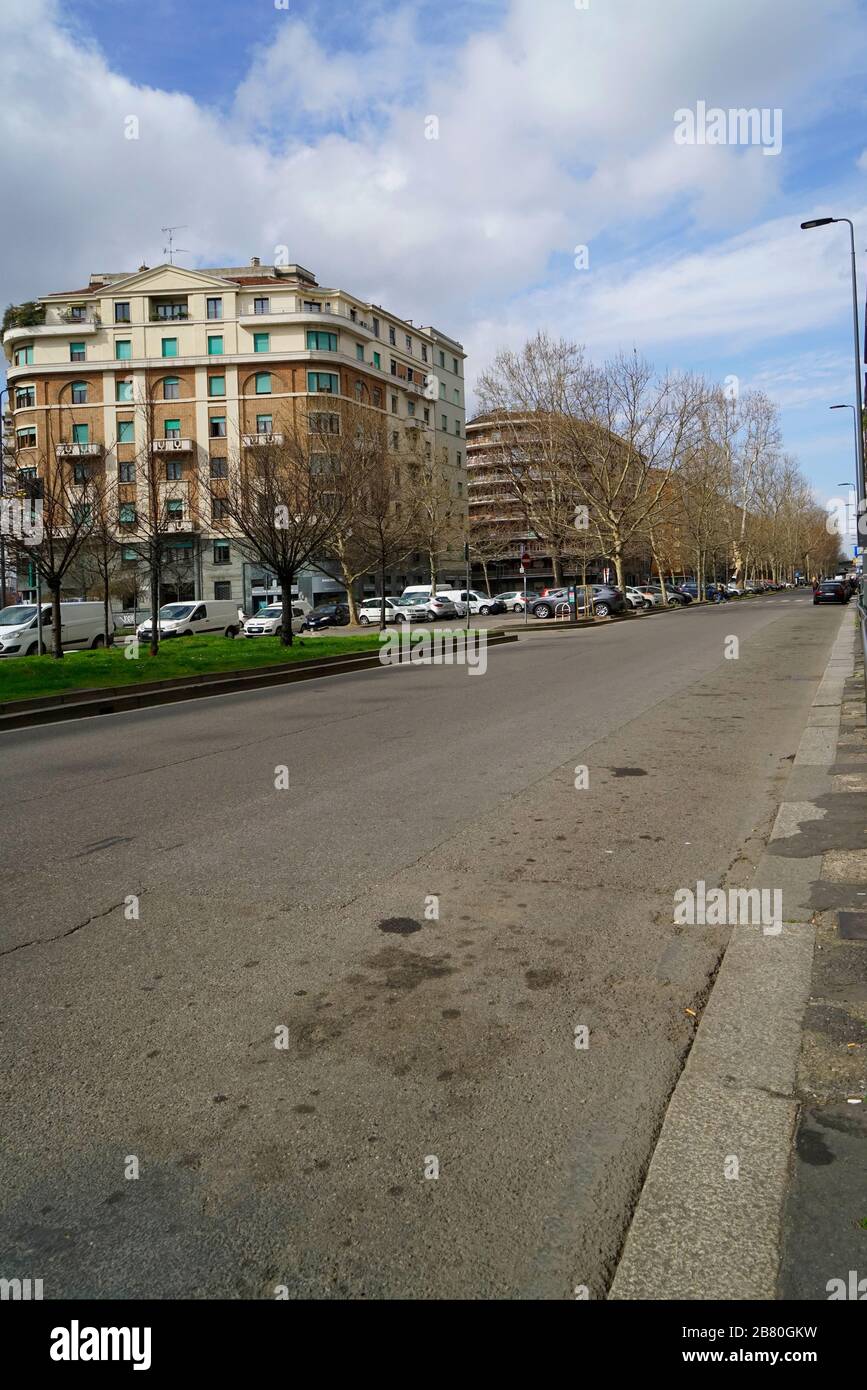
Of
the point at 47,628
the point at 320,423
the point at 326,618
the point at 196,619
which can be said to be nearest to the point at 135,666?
the point at 47,628

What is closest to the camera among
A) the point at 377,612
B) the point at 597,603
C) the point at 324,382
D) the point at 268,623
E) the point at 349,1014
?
the point at 349,1014

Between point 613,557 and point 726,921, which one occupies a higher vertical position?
point 613,557

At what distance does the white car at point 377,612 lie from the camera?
48.7 m

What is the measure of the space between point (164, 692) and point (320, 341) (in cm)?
5606

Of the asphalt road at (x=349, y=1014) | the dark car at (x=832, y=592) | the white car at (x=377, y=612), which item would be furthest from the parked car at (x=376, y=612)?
the asphalt road at (x=349, y=1014)

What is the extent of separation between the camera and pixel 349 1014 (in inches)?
145

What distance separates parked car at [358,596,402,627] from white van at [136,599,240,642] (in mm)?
9330

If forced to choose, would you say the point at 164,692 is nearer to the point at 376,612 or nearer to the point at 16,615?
the point at 16,615

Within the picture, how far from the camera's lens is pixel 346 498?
94.1 feet

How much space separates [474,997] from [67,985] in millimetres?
1618

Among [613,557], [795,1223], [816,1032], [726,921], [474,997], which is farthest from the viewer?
[613,557]

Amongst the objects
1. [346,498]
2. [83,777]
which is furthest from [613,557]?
[83,777]
